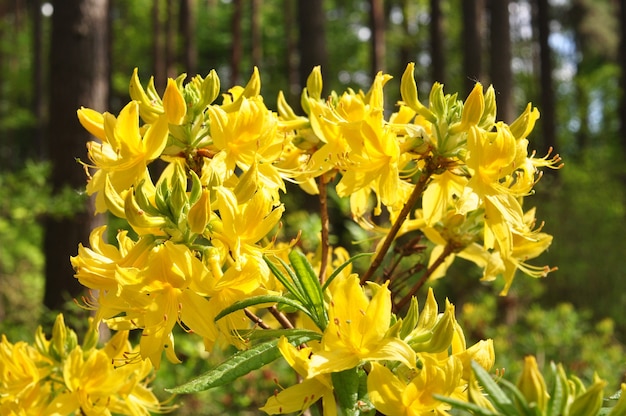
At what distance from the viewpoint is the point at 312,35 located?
332 inches

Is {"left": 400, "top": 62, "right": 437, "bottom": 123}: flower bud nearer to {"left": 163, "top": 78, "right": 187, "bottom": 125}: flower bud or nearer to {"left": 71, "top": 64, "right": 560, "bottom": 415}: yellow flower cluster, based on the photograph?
{"left": 71, "top": 64, "right": 560, "bottom": 415}: yellow flower cluster

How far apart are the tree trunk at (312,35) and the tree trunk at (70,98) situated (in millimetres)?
4101

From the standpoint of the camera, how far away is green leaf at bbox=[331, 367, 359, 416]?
2.96ft

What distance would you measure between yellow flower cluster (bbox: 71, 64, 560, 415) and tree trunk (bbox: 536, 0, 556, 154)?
1322 centimetres

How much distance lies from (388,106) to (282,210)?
1027 centimetres

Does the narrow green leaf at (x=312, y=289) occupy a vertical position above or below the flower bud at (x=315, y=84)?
below

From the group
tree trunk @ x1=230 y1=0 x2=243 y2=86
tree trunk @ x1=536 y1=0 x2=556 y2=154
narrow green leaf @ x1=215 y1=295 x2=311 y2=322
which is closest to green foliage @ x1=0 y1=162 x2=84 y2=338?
narrow green leaf @ x1=215 y1=295 x2=311 y2=322

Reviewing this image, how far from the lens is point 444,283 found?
25.3 feet

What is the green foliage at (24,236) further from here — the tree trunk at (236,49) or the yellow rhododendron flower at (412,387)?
the tree trunk at (236,49)

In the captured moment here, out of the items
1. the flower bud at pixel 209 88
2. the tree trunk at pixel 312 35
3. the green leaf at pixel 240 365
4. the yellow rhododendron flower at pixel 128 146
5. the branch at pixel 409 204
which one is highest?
the tree trunk at pixel 312 35

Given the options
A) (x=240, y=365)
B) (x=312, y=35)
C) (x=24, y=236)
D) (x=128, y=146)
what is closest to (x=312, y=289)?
(x=240, y=365)

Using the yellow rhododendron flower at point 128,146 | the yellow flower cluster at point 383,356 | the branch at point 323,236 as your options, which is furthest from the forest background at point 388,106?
the yellow flower cluster at point 383,356

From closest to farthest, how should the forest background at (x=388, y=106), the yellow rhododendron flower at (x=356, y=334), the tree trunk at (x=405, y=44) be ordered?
the yellow rhododendron flower at (x=356, y=334) < the forest background at (x=388, y=106) < the tree trunk at (x=405, y=44)

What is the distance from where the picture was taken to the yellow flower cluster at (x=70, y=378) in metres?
1.16
